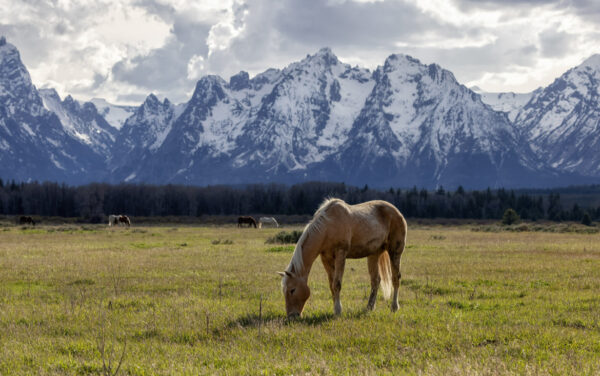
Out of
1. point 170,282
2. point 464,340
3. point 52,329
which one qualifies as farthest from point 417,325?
point 170,282

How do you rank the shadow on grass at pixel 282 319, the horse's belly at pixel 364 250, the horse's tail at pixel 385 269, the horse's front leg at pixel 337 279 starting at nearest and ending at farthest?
the shadow on grass at pixel 282 319 < the horse's front leg at pixel 337 279 < the horse's belly at pixel 364 250 < the horse's tail at pixel 385 269

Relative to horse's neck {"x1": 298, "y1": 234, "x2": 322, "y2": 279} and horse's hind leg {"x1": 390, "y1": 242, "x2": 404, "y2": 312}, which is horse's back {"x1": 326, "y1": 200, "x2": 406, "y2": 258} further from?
horse's neck {"x1": 298, "y1": 234, "x2": 322, "y2": 279}

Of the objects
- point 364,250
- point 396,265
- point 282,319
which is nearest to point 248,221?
point 396,265

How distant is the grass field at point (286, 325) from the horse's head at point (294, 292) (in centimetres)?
50

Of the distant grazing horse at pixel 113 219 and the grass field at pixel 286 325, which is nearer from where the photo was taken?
the grass field at pixel 286 325

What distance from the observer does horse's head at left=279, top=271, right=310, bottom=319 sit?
552 inches

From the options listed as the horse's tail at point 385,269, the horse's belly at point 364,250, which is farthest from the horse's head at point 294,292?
the horse's tail at point 385,269

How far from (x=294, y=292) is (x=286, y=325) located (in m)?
1.03

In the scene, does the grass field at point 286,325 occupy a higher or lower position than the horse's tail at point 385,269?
lower

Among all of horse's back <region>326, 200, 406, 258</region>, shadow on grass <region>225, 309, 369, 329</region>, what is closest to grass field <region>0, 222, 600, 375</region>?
shadow on grass <region>225, 309, 369, 329</region>

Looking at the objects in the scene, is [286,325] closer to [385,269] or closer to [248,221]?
[385,269]

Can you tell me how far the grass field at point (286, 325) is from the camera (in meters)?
10.2

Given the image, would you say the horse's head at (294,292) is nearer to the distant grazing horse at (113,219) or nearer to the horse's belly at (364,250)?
the horse's belly at (364,250)

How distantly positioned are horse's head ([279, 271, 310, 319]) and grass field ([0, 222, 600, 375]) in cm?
50
